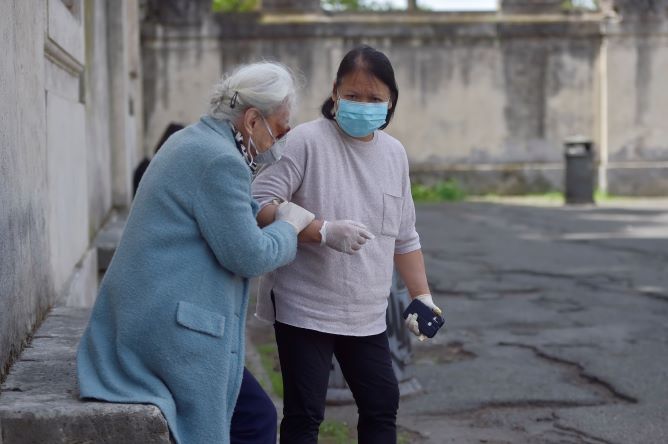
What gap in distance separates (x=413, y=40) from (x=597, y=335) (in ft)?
43.9

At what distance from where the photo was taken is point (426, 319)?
3672mm

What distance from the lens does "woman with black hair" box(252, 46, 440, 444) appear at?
3475 millimetres

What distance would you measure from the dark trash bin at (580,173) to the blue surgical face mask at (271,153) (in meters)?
15.3

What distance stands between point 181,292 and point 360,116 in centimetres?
93

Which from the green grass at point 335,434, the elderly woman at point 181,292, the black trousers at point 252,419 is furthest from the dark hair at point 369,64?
the green grass at point 335,434

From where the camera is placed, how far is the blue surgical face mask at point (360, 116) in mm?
3457

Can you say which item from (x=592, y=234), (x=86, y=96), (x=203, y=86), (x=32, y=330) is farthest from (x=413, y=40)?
(x=32, y=330)

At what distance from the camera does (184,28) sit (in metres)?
19.3

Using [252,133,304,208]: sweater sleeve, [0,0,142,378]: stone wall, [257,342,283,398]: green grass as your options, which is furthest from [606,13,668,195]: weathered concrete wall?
[252,133,304,208]: sweater sleeve

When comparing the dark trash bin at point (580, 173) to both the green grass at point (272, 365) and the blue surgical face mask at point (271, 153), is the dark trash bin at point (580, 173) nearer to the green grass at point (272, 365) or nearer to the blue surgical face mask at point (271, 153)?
the green grass at point (272, 365)

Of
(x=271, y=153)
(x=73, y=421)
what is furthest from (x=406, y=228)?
(x=73, y=421)

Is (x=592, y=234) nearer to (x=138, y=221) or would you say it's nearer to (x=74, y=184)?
(x=74, y=184)

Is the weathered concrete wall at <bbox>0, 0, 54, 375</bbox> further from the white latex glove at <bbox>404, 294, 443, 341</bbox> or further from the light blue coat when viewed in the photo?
the white latex glove at <bbox>404, 294, 443, 341</bbox>

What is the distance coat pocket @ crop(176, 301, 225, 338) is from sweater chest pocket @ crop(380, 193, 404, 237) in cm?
87
